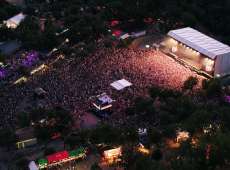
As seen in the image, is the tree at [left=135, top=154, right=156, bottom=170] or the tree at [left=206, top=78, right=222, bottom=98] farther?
the tree at [left=206, top=78, right=222, bottom=98]

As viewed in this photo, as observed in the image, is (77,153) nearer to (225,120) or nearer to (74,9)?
(225,120)

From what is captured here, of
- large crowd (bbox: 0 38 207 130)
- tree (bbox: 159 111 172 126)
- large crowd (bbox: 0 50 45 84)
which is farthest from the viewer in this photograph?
large crowd (bbox: 0 50 45 84)

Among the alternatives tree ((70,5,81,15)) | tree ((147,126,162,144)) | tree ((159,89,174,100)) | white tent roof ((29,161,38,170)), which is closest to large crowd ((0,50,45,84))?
tree ((70,5,81,15))

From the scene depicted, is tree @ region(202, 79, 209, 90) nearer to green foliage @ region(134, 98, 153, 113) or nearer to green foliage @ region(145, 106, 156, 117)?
green foliage @ region(134, 98, 153, 113)

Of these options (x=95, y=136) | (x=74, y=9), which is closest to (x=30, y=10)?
(x=74, y=9)

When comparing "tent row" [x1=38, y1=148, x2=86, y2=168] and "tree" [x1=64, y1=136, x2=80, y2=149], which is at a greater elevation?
"tree" [x1=64, y1=136, x2=80, y2=149]

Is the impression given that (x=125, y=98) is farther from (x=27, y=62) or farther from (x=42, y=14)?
(x=42, y=14)
